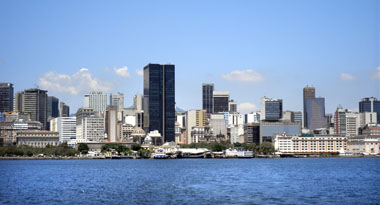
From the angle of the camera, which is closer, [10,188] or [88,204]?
[88,204]

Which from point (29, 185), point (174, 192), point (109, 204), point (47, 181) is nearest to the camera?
point (109, 204)

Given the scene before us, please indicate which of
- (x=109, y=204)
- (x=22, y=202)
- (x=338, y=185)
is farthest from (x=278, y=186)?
(x=22, y=202)

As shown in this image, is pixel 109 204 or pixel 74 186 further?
pixel 74 186

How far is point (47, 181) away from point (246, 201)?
132 feet

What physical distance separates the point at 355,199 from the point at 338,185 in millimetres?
16888

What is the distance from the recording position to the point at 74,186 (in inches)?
3310

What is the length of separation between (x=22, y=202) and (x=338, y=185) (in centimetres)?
3859

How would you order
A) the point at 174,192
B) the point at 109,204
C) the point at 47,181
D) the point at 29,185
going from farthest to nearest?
the point at 47,181 < the point at 29,185 < the point at 174,192 < the point at 109,204

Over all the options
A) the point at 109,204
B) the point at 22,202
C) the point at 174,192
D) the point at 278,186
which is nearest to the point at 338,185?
the point at 278,186

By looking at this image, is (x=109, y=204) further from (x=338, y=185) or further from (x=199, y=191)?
(x=338, y=185)

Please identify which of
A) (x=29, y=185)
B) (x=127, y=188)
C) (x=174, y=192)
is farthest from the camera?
(x=29, y=185)

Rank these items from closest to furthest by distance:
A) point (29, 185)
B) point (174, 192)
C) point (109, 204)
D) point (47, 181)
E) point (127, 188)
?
point (109, 204)
point (174, 192)
point (127, 188)
point (29, 185)
point (47, 181)

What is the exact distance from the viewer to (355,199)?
65.9 meters

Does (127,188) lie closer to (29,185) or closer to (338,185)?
(29,185)
